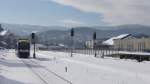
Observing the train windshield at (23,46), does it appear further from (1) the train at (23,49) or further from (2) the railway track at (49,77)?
(2) the railway track at (49,77)

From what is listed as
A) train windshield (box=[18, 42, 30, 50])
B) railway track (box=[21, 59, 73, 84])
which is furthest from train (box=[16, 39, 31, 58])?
railway track (box=[21, 59, 73, 84])

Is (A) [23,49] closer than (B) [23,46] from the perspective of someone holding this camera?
Yes

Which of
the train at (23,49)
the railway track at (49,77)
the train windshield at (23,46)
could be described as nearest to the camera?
the railway track at (49,77)

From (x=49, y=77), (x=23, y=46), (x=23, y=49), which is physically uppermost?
(x=23, y=46)

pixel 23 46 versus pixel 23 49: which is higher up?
pixel 23 46

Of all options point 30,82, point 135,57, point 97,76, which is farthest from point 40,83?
point 135,57

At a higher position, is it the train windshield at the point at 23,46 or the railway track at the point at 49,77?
the train windshield at the point at 23,46

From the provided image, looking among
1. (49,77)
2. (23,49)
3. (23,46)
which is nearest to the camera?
(49,77)

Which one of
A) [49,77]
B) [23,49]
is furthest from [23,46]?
[49,77]

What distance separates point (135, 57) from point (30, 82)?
35.8m

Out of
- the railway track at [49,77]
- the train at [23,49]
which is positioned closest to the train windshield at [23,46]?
the train at [23,49]

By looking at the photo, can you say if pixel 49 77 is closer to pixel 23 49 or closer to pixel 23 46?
pixel 23 49

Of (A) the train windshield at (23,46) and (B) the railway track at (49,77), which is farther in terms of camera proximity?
(A) the train windshield at (23,46)

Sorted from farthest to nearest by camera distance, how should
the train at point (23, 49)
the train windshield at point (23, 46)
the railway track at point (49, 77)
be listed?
the train windshield at point (23, 46) → the train at point (23, 49) → the railway track at point (49, 77)
